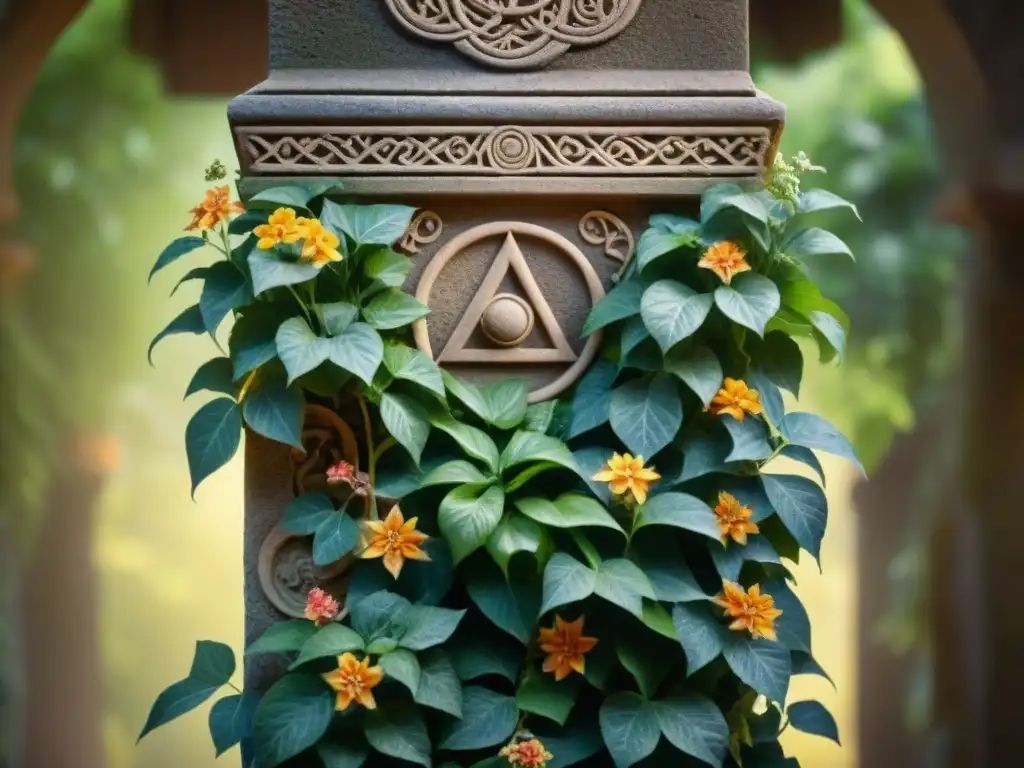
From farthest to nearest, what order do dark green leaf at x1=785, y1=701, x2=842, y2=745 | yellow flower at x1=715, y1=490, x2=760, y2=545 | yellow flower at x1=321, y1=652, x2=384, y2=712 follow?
dark green leaf at x1=785, y1=701, x2=842, y2=745 < yellow flower at x1=715, y1=490, x2=760, y2=545 < yellow flower at x1=321, y1=652, x2=384, y2=712

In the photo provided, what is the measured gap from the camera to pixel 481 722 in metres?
1.42

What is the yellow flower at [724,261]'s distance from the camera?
1.47m

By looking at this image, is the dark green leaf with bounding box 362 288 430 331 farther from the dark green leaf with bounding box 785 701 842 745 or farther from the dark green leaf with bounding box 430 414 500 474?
the dark green leaf with bounding box 785 701 842 745

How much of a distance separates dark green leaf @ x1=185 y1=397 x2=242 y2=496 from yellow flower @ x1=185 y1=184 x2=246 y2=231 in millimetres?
223

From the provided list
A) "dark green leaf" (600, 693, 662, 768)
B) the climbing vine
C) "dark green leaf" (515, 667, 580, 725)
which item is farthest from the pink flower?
"dark green leaf" (600, 693, 662, 768)

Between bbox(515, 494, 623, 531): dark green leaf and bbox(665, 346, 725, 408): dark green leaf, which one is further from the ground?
bbox(665, 346, 725, 408): dark green leaf

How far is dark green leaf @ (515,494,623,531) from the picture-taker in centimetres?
141

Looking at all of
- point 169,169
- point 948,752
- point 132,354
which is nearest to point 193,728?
point 132,354

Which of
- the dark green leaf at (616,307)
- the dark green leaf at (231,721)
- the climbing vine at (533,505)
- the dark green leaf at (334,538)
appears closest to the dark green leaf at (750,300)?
the climbing vine at (533,505)

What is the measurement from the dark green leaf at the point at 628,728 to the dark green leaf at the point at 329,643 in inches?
11.8

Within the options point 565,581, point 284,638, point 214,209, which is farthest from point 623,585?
point 214,209

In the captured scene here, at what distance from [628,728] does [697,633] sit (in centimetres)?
14

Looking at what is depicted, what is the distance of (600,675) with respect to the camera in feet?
4.75

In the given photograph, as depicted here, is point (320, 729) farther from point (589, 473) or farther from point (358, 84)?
point (358, 84)
